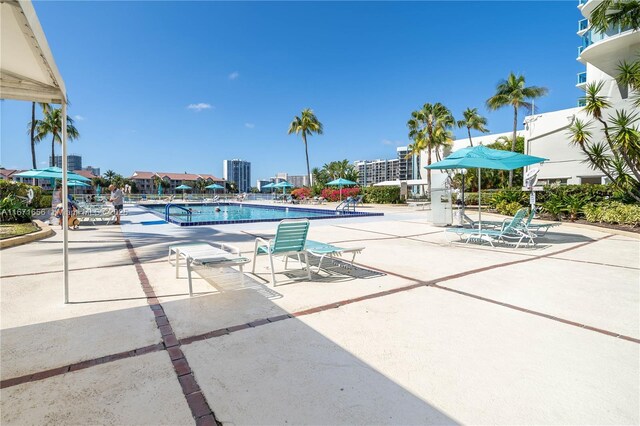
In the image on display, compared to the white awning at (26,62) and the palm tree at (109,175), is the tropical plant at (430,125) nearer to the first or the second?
the white awning at (26,62)

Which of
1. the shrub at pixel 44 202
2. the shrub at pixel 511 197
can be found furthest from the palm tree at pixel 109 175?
the shrub at pixel 511 197

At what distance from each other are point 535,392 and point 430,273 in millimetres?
3211

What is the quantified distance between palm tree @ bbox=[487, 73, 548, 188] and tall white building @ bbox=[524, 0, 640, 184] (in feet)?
10.3

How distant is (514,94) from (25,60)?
112 feet

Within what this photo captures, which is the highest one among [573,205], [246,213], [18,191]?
[18,191]

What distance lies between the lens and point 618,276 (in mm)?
5316

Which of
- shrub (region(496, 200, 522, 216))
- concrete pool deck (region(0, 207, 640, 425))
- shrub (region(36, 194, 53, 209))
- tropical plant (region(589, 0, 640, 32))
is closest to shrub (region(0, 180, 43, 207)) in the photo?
shrub (region(36, 194, 53, 209))

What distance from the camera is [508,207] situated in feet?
53.2

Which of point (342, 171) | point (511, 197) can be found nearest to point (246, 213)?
point (511, 197)

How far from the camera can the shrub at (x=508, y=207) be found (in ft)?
51.6

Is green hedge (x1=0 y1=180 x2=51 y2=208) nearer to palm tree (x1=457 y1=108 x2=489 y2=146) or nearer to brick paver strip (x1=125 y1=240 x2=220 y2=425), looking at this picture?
brick paver strip (x1=125 y1=240 x2=220 y2=425)

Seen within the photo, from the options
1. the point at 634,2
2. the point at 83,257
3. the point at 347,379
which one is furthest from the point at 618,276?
the point at 634,2

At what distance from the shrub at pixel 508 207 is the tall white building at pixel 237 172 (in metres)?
150

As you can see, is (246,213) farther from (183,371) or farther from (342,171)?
(342,171)
